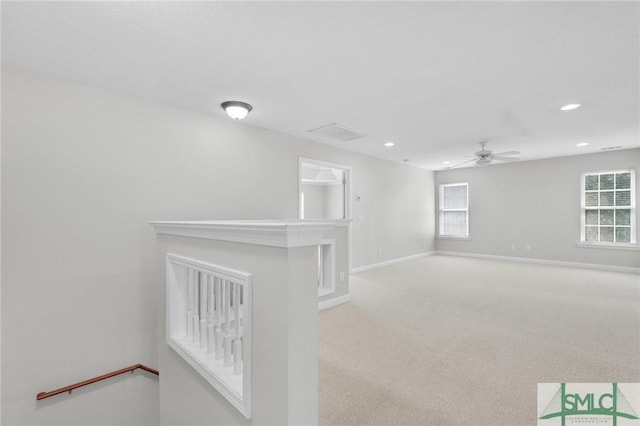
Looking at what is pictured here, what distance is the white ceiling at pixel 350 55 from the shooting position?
1.68 m

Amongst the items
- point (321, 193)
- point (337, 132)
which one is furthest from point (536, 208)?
point (321, 193)

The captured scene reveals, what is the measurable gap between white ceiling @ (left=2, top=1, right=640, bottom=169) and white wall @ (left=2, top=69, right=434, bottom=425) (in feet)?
1.02

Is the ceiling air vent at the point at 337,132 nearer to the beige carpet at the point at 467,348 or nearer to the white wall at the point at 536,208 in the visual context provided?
the beige carpet at the point at 467,348

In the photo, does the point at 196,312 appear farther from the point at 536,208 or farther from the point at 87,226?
the point at 536,208

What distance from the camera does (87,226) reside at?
2.57 metres

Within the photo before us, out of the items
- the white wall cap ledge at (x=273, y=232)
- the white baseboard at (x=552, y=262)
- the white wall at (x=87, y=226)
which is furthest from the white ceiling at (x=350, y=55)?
the white baseboard at (x=552, y=262)

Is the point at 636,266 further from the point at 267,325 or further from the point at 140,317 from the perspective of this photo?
the point at 140,317

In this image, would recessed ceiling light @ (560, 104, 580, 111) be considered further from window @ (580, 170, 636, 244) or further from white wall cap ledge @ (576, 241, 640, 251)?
white wall cap ledge @ (576, 241, 640, 251)

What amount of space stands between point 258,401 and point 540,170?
25.9 feet

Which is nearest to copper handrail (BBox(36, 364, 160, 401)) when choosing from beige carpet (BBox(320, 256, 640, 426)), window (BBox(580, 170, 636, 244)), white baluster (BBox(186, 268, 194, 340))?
white baluster (BBox(186, 268, 194, 340))

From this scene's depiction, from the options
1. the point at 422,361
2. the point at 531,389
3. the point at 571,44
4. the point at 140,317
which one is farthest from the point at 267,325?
the point at 571,44

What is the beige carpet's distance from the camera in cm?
189

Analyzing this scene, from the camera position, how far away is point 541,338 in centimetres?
281

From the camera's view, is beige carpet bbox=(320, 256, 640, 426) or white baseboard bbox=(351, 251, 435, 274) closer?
beige carpet bbox=(320, 256, 640, 426)
